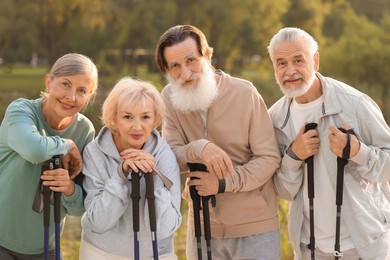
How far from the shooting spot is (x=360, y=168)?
12.6ft

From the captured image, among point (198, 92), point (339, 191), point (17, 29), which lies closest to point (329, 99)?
point (339, 191)

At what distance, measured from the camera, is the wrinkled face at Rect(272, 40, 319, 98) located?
388 centimetres

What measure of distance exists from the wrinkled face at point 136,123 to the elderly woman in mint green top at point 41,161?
27 centimetres

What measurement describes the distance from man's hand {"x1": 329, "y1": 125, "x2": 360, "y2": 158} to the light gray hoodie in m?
0.88

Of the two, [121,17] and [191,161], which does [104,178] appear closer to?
[191,161]

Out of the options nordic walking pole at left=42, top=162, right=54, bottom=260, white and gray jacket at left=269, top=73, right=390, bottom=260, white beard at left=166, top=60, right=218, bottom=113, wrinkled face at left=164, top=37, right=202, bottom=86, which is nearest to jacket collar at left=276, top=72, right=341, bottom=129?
white and gray jacket at left=269, top=73, right=390, bottom=260

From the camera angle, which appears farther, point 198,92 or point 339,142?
point 198,92

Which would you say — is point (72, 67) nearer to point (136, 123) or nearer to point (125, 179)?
point (136, 123)

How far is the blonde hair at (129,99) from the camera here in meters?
3.58

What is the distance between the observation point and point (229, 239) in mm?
4023

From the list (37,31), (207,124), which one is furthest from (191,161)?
(37,31)

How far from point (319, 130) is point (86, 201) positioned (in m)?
1.40

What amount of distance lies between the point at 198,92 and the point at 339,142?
84cm

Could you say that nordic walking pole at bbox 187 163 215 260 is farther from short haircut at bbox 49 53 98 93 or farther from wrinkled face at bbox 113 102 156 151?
short haircut at bbox 49 53 98 93
